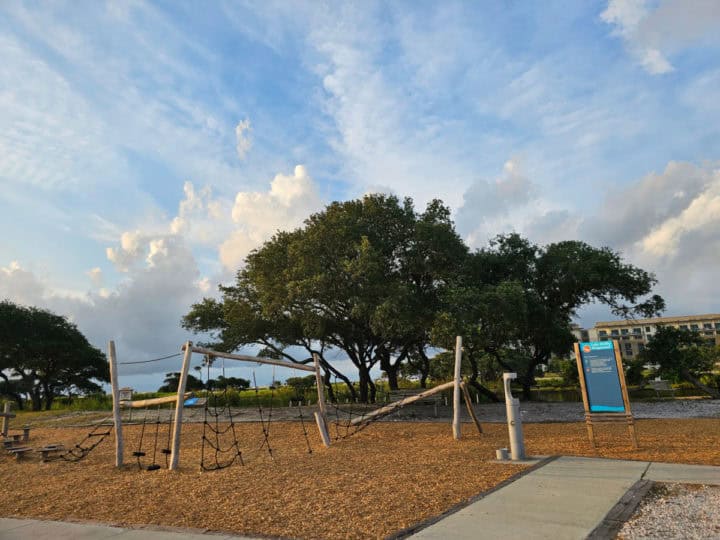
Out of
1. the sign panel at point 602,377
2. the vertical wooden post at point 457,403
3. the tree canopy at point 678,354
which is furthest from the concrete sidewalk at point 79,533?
the tree canopy at point 678,354

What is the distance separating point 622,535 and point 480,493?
236 cm

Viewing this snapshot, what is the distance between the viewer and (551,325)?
2480cm

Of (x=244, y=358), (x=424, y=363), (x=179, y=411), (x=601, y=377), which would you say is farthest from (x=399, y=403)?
(x=424, y=363)

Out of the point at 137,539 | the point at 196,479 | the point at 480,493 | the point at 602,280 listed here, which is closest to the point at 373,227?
the point at 602,280

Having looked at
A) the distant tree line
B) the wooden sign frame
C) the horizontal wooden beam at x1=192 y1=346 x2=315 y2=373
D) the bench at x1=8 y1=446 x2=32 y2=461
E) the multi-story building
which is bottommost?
the bench at x1=8 y1=446 x2=32 y2=461

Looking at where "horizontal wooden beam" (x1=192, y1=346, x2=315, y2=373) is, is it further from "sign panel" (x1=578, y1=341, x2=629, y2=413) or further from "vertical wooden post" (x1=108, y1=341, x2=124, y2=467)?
"sign panel" (x1=578, y1=341, x2=629, y2=413)

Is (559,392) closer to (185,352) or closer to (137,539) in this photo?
(185,352)

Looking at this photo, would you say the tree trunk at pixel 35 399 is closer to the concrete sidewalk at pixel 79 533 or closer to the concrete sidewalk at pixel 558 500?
the concrete sidewalk at pixel 79 533

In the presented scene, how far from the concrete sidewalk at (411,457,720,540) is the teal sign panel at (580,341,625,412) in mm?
2743

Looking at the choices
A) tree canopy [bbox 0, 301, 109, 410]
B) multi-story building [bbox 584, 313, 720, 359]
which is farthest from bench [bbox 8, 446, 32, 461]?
multi-story building [bbox 584, 313, 720, 359]

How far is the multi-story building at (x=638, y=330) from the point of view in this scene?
118m

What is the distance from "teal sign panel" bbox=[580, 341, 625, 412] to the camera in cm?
1191

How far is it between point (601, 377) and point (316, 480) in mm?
7377

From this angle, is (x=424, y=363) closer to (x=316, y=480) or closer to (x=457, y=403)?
(x=457, y=403)
